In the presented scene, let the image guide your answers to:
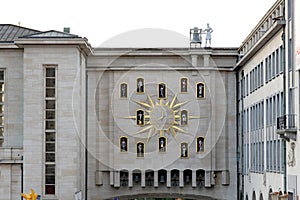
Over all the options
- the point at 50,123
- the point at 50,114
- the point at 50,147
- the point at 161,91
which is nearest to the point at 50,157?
the point at 50,147

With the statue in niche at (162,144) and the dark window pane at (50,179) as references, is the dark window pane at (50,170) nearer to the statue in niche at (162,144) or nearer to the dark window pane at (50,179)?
the dark window pane at (50,179)

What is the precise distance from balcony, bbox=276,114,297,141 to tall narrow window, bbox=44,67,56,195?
1629cm

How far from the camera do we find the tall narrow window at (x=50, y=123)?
5512 cm

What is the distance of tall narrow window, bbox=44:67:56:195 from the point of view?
55.1 meters

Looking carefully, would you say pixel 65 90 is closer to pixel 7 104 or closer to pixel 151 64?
pixel 7 104

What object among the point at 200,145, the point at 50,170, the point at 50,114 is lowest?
the point at 50,170

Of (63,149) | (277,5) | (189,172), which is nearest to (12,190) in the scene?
(63,149)

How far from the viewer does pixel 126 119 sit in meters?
63.8

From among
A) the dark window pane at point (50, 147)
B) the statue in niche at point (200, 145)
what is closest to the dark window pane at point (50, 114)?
A: the dark window pane at point (50, 147)

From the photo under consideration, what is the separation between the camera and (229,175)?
6344 cm

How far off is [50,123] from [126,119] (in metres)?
9.25

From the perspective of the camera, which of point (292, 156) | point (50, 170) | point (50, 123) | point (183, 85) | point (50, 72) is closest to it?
point (292, 156)

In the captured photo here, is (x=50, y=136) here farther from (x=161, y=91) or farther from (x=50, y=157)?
(x=161, y=91)

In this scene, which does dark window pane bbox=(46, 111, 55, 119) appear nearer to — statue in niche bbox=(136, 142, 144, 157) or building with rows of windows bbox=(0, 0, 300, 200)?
building with rows of windows bbox=(0, 0, 300, 200)
